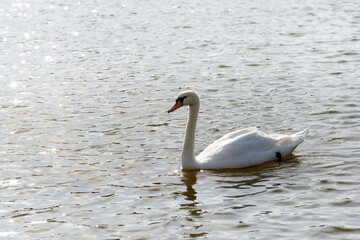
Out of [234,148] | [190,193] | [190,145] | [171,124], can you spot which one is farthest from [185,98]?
[171,124]

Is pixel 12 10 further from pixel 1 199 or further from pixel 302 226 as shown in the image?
pixel 302 226

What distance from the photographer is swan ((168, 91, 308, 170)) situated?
1099 cm

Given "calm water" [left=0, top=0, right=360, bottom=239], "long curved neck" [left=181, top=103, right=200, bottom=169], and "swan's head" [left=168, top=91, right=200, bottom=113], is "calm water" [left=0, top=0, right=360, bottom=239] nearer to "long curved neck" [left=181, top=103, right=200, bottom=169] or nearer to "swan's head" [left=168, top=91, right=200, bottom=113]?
"long curved neck" [left=181, top=103, right=200, bottom=169]

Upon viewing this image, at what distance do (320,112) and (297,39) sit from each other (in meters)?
8.91

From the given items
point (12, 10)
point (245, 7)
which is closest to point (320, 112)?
point (245, 7)

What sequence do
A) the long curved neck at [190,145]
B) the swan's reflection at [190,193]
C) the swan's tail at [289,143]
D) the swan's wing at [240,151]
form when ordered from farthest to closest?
the swan's tail at [289,143]
the long curved neck at [190,145]
the swan's wing at [240,151]
the swan's reflection at [190,193]

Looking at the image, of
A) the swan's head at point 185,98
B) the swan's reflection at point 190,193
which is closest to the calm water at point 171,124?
the swan's reflection at point 190,193

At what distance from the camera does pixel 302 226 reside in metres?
8.30

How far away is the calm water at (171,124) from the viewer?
8.88 metres

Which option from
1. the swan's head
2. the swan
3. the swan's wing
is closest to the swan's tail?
the swan

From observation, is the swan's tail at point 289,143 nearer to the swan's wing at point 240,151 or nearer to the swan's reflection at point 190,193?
the swan's wing at point 240,151

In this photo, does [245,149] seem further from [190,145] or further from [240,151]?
[190,145]

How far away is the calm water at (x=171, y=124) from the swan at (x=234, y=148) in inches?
8.1

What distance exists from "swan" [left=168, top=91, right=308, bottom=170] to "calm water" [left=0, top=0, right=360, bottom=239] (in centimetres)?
20
